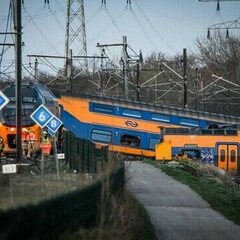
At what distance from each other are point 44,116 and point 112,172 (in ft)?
44.4

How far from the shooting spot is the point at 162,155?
46.1 m

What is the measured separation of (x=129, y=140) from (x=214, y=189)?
24990mm

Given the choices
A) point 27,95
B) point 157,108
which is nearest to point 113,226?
point 27,95

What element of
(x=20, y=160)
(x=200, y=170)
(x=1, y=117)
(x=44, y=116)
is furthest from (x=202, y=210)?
(x=1, y=117)

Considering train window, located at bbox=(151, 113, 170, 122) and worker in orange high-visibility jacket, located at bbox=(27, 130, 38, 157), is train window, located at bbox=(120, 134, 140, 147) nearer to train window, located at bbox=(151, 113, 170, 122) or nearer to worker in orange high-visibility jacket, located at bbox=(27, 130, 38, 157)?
train window, located at bbox=(151, 113, 170, 122)

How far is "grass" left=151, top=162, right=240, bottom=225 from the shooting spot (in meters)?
19.3

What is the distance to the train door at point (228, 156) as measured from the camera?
46.3 meters

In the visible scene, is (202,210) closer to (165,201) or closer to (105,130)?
(165,201)

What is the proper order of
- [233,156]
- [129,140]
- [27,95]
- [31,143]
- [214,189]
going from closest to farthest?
1. [214,189]
2. [31,143]
3. [27,95]
4. [233,156]
5. [129,140]

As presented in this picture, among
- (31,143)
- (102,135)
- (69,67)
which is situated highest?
(69,67)

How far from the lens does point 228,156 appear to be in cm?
4716

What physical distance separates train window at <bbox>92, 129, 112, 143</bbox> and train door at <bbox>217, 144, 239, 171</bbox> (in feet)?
26.9

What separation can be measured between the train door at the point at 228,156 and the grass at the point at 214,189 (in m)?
10.4

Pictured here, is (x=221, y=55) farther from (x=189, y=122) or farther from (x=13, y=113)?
(x=13, y=113)
